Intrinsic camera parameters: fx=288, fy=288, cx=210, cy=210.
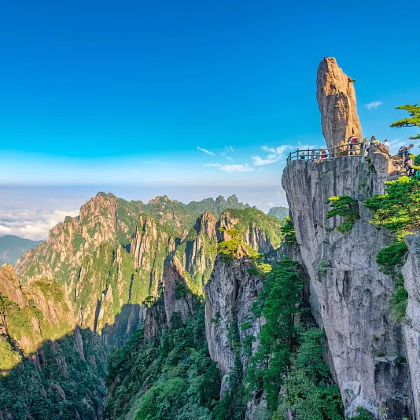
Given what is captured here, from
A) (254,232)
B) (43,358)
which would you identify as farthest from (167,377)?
(254,232)

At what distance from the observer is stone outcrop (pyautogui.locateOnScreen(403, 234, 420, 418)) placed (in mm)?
9750

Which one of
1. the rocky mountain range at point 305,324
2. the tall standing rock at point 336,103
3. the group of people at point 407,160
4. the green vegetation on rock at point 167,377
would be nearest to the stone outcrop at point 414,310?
the rocky mountain range at point 305,324

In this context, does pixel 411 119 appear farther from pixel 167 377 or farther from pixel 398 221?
pixel 167 377

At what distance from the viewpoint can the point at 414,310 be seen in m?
10.1

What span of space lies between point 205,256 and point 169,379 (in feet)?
488

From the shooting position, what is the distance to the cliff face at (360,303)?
12.5 m

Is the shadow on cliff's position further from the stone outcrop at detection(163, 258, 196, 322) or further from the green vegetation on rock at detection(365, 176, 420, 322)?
the green vegetation on rock at detection(365, 176, 420, 322)

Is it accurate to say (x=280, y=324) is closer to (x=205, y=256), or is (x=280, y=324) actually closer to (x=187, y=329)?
(x=187, y=329)

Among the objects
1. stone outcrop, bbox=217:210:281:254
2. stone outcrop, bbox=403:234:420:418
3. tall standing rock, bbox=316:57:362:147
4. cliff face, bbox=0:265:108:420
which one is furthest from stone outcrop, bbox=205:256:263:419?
stone outcrop, bbox=217:210:281:254

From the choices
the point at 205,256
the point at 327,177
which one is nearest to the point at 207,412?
the point at 327,177

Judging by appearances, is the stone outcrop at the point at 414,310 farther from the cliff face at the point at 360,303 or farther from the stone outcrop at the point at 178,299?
the stone outcrop at the point at 178,299

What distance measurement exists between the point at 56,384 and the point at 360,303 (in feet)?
236

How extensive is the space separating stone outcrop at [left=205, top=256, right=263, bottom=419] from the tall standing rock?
1556cm

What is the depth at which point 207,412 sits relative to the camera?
25.0 meters
